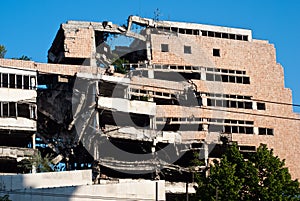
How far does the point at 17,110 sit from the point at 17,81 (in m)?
2.27

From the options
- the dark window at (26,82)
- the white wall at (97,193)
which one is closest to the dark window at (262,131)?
the white wall at (97,193)

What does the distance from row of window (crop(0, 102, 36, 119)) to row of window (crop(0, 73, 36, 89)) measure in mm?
1401

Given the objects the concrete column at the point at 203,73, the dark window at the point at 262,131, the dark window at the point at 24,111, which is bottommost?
the dark window at the point at 262,131

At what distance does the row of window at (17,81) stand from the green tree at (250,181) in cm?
1534

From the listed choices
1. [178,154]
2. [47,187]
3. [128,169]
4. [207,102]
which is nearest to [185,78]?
[207,102]

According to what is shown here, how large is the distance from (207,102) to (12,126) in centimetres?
1922

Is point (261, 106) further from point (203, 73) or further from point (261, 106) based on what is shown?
point (203, 73)

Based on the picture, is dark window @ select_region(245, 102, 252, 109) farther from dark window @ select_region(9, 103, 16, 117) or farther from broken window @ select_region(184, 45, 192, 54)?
dark window @ select_region(9, 103, 16, 117)

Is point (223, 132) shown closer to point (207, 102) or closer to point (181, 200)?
point (207, 102)

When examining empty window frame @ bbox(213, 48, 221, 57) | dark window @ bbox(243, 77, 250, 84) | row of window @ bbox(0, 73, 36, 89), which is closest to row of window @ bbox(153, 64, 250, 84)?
dark window @ bbox(243, 77, 250, 84)

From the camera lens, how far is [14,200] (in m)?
42.2

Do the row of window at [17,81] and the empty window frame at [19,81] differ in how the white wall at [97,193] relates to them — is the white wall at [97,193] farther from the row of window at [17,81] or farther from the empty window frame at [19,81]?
the empty window frame at [19,81]

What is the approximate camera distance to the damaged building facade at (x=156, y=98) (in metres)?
55.8

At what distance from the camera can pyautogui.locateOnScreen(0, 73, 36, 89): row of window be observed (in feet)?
171
